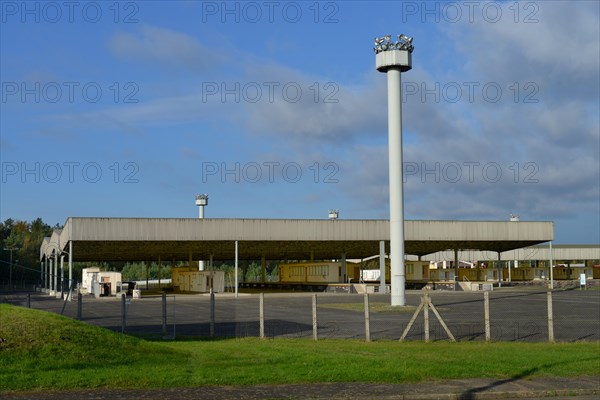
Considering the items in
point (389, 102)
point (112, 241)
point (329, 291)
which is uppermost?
point (389, 102)

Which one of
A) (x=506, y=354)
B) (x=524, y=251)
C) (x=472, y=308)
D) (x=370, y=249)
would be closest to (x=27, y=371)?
(x=506, y=354)

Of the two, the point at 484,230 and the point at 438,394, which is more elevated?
the point at 484,230

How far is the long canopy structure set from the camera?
5484 cm

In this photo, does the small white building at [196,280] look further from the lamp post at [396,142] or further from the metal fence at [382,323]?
the metal fence at [382,323]

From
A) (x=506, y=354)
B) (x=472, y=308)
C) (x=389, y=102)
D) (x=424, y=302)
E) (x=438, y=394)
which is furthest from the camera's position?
(x=389, y=102)

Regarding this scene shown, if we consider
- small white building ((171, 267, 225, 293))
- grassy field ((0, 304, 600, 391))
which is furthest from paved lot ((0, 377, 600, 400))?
small white building ((171, 267, 225, 293))

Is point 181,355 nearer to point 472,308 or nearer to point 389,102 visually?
point 472,308

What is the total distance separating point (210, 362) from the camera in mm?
14914

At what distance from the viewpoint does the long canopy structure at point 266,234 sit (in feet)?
180

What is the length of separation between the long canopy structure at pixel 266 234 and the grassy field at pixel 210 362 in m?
38.4

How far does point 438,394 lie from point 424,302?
766 cm

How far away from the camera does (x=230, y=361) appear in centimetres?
1498

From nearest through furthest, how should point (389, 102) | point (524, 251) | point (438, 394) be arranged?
point (438, 394)
point (389, 102)
point (524, 251)

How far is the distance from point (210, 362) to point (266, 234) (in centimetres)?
4472
